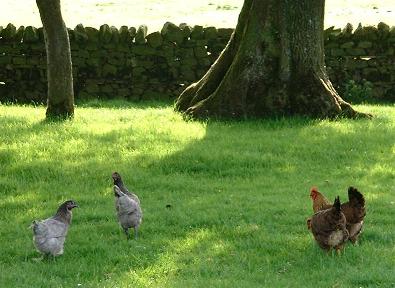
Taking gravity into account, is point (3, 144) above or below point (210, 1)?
below

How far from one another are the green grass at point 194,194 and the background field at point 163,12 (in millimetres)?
11410

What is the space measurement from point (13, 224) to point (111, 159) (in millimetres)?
3032

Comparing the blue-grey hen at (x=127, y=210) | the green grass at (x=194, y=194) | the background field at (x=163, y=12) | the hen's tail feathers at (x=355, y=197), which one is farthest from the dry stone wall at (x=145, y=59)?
the hen's tail feathers at (x=355, y=197)

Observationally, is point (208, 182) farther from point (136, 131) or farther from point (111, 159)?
point (136, 131)

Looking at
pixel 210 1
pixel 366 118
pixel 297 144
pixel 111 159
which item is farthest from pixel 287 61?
pixel 210 1

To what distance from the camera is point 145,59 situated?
19.5m

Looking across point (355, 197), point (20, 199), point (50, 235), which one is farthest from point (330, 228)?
point (20, 199)

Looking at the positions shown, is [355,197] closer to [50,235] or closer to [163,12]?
[50,235]

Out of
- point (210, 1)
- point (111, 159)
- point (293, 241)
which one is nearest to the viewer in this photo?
point (293, 241)

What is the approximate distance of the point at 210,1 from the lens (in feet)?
110

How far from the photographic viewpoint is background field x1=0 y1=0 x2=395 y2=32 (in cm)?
2704

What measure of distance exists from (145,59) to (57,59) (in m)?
4.64

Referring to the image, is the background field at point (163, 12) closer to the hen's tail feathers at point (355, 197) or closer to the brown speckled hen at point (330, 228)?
the hen's tail feathers at point (355, 197)

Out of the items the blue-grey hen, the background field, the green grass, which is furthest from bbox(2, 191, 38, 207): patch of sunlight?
the background field
